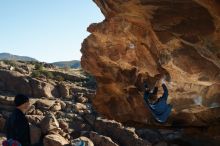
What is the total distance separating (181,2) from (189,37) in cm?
128

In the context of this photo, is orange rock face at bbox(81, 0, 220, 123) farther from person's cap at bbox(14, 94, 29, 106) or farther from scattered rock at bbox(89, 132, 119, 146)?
scattered rock at bbox(89, 132, 119, 146)

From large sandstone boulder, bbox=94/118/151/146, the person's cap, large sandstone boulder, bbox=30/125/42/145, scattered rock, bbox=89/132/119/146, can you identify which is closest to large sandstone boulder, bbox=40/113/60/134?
large sandstone boulder, bbox=30/125/42/145

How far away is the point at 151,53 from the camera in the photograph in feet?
48.9

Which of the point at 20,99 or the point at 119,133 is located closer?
the point at 20,99

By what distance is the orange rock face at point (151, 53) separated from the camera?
1191cm

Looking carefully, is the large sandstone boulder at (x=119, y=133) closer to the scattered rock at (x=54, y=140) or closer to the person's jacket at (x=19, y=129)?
the scattered rock at (x=54, y=140)

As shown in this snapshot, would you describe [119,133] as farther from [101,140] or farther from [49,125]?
[49,125]

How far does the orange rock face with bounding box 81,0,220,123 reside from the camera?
→ 11.9m

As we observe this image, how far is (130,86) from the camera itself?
17656 millimetres

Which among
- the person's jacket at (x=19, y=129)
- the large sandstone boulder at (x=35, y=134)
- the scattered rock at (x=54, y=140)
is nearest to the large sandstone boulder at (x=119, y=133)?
the scattered rock at (x=54, y=140)

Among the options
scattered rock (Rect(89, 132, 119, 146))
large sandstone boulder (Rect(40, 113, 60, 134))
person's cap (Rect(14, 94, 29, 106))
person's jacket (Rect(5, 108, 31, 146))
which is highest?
person's cap (Rect(14, 94, 29, 106))

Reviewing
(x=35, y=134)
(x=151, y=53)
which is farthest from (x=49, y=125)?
(x=151, y=53)

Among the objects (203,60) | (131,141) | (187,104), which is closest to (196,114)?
(187,104)

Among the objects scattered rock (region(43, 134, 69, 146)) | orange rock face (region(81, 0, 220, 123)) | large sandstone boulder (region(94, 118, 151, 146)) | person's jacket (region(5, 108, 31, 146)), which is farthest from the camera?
large sandstone boulder (region(94, 118, 151, 146))
